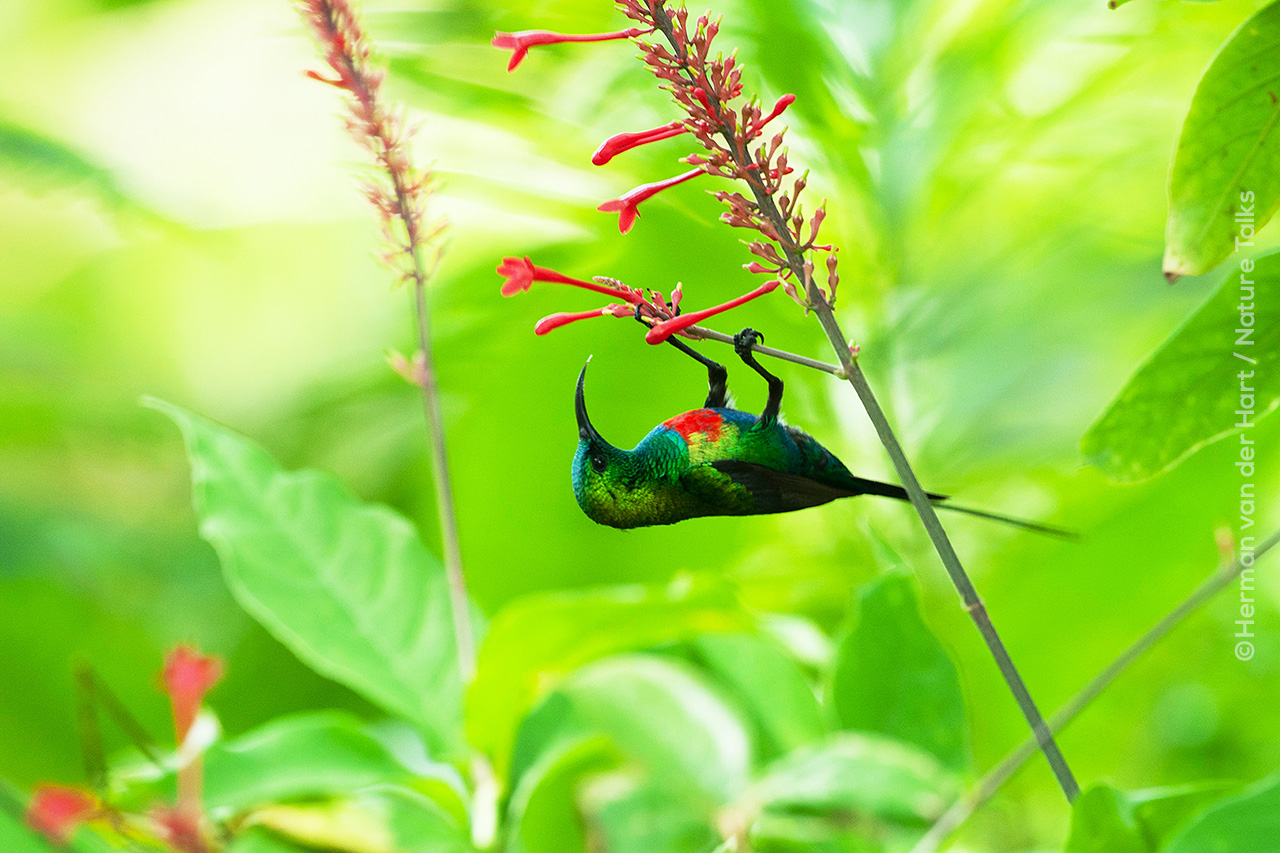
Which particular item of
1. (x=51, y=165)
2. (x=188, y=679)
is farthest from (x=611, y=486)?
(x=51, y=165)

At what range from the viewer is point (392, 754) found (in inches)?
15.5

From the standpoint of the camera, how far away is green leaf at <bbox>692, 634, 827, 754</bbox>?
41cm

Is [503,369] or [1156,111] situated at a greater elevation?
[1156,111]

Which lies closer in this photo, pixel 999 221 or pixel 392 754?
pixel 392 754

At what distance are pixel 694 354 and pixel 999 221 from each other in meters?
0.55

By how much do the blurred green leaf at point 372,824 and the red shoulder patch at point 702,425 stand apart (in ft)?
A: 0.73

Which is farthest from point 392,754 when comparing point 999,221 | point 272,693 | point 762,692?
point 999,221

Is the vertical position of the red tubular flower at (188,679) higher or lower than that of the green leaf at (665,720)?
higher

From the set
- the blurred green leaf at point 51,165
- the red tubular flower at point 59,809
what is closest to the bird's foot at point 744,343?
the red tubular flower at point 59,809

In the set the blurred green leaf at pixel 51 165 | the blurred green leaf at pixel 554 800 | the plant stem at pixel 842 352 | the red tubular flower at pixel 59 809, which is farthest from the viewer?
the blurred green leaf at pixel 51 165

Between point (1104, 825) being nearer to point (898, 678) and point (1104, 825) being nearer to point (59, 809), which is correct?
point (898, 678)

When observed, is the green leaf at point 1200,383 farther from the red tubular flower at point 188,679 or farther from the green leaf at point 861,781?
the red tubular flower at point 188,679

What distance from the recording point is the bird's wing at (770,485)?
0.60 ft

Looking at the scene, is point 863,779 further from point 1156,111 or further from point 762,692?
point 1156,111
